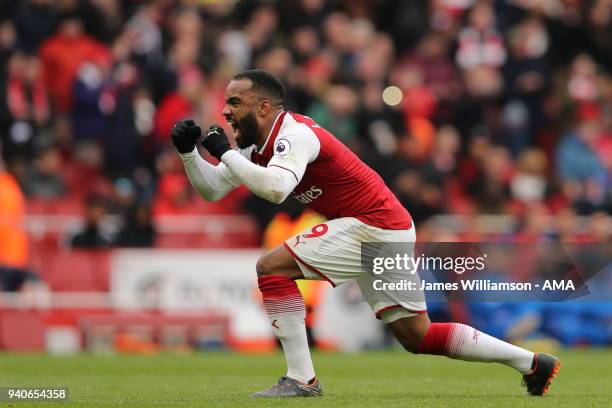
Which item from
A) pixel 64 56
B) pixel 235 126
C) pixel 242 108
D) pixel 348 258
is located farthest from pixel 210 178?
pixel 64 56

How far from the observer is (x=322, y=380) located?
1133cm

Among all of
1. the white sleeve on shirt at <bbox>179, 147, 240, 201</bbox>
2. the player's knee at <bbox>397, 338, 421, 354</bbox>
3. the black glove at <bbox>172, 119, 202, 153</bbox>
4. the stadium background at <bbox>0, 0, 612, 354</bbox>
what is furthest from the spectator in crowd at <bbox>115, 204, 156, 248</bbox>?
the player's knee at <bbox>397, 338, 421, 354</bbox>

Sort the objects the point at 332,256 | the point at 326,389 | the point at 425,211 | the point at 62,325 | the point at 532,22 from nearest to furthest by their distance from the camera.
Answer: the point at 332,256 < the point at 326,389 < the point at 62,325 < the point at 425,211 < the point at 532,22

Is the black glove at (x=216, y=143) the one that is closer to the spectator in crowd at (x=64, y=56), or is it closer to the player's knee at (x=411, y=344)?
the player's knee at (x=411, y=344)

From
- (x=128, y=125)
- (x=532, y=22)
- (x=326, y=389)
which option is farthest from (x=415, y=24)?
(x=326, y=389)

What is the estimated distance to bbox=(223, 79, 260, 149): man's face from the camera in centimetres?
880

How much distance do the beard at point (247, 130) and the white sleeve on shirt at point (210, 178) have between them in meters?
0.30

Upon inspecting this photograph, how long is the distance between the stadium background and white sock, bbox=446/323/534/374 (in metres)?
8.54

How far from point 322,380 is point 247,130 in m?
3.21

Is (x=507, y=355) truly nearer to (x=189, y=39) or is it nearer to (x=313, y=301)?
(x=313, y=301)

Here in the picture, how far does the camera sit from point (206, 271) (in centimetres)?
1777

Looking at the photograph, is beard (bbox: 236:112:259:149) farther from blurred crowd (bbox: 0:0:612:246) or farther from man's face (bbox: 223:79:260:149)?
blurred crowd (bbox: 0:0:612:246)

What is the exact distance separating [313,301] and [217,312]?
126 cm

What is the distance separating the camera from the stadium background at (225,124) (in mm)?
17469
